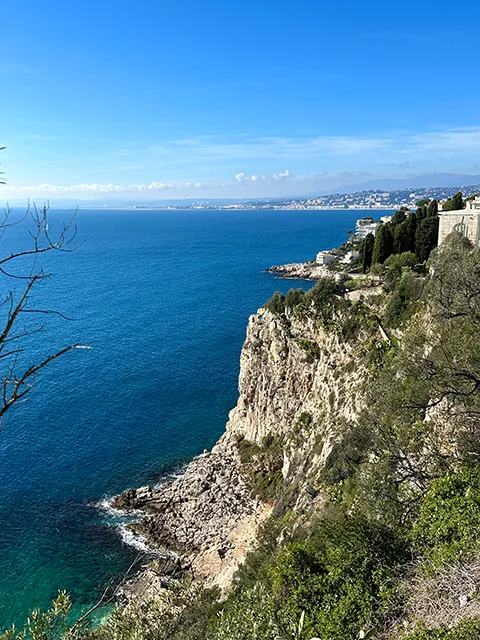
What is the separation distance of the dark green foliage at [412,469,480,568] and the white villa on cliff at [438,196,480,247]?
21040 mm

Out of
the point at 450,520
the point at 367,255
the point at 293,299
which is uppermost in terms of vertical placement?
the point at 367,255

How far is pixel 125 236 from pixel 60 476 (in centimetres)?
17327

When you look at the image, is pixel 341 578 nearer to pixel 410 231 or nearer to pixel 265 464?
pixel 265 464

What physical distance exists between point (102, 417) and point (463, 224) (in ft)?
108

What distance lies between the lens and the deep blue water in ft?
95.5

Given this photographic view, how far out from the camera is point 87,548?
29938 millimetres

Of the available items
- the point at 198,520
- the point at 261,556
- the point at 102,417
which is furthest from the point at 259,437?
the point at 261,556

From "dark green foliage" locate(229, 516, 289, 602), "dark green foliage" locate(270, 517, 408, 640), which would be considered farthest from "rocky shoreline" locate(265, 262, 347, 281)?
"dark green foliage" locate(270, 517, 408, 640)

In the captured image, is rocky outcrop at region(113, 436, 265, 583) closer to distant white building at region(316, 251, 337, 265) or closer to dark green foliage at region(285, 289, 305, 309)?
dark green foliage at region(285, 289, 305, 309)

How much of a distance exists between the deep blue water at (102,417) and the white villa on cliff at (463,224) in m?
24.4

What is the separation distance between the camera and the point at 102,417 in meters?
43.5

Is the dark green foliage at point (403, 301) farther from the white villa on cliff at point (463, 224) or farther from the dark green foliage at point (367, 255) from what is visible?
the dark green foliage at point (367, 255)

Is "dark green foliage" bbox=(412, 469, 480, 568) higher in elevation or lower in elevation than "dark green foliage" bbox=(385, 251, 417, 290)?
lower

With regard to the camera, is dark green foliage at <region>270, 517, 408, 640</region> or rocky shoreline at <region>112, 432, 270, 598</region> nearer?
dark green foliage at <region>270, 517, 408, 640</region>
